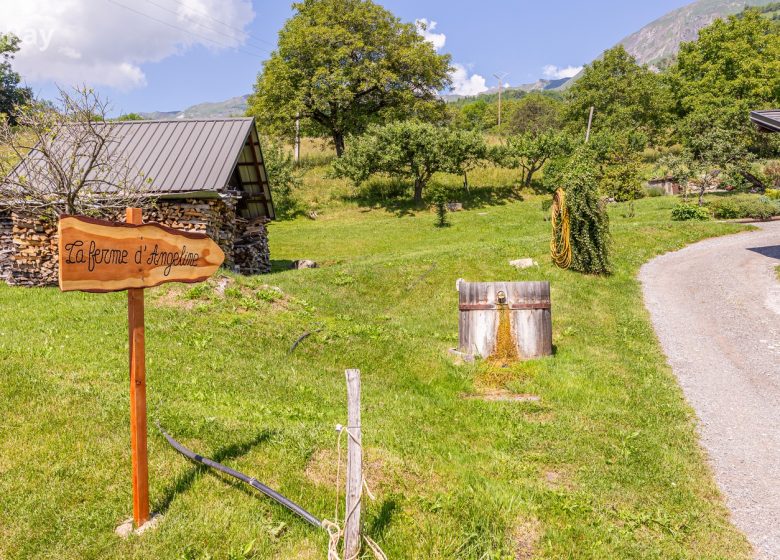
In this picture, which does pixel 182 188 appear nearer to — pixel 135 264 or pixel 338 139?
pixel 135 264

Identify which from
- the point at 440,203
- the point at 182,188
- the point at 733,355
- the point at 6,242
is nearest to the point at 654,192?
the point at 440,203

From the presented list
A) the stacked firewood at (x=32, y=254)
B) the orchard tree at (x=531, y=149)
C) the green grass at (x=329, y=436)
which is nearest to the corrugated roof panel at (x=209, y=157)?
the stacked firewood at (x=32, y=254)

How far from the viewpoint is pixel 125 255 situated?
4.33 metres

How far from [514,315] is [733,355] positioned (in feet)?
16.1

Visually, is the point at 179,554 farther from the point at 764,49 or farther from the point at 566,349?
the point at 764,49

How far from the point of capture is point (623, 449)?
277 inches

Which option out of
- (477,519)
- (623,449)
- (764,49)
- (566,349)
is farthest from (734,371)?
(764,49)

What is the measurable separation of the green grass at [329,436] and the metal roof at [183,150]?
6.02 meters

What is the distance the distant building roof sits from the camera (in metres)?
17.9

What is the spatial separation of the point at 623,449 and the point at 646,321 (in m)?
7.21

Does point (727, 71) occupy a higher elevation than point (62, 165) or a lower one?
higher

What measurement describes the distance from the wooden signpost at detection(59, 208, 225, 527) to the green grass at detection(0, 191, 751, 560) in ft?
3.21

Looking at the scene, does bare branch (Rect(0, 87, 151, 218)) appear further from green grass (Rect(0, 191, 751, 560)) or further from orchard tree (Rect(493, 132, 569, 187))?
orchard tree (Rect(493, 132, 569, 187))

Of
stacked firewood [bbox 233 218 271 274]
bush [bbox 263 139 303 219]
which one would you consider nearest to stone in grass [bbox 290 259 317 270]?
stacked firewood [bbox 233 218 271 274]
